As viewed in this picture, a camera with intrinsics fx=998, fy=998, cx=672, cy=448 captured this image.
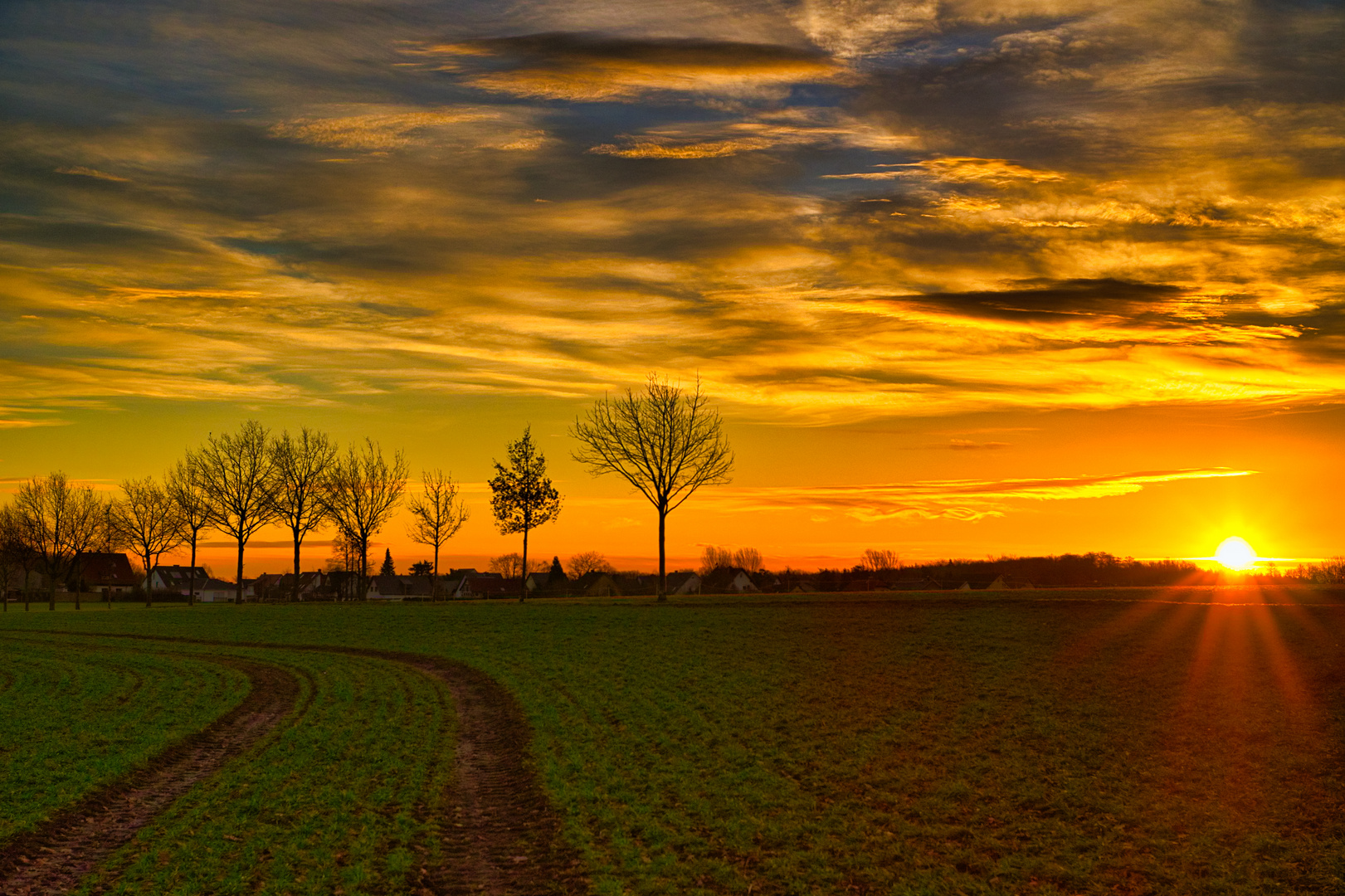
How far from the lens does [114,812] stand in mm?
16641

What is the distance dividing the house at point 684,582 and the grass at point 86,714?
116 metres

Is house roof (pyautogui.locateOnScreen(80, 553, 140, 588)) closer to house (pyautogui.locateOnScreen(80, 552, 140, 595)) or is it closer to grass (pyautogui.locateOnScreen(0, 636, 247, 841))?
house (pyautogui.locateOnScreen(80, 552, 140, 595))

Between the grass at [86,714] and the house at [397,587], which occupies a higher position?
the grass at [86,714]

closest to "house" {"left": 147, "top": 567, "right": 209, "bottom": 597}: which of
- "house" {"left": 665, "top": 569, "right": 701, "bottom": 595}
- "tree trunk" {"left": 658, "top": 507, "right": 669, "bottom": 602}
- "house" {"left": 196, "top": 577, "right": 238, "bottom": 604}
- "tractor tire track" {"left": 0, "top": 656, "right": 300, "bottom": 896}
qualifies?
"house" {"left": 196, "top": 577, "right": 238, "bottom": 604}

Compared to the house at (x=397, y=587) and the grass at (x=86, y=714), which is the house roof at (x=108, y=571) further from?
the grass at (x=86, y=714)

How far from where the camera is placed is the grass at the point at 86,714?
1817 cm

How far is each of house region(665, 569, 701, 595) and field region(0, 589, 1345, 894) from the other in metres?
117

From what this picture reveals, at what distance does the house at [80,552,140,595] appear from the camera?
137m

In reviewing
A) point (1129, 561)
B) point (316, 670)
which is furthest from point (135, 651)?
point (1129, 561)

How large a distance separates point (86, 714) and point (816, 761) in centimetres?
1961

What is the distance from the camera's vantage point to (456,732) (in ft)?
78.8

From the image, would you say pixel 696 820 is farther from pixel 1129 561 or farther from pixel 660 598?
pixel 1129 561

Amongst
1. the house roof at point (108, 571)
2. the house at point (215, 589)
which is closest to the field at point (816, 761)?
the house roof at point (108, 571)

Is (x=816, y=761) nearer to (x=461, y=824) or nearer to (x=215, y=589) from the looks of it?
(x=461, y=824)
